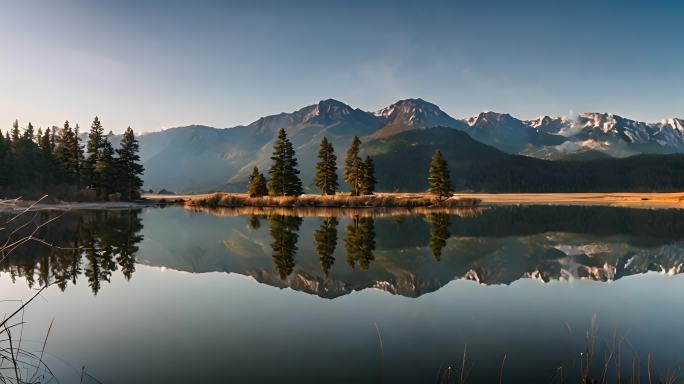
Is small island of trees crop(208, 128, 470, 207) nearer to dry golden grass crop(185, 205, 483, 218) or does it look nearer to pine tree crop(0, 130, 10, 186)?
dry golden grass crop(185, 205, 483, 218)

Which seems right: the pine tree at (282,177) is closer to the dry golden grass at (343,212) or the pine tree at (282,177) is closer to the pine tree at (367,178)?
the dry golden grass at (343,212)

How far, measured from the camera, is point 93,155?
298ft

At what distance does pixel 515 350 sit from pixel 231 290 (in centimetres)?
1087

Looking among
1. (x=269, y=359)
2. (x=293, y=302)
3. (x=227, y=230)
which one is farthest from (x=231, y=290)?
(x=227, y=230)

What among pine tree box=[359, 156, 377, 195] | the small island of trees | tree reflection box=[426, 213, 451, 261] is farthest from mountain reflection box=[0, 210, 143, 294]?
pine tree box=[359, 156, 377, 195]

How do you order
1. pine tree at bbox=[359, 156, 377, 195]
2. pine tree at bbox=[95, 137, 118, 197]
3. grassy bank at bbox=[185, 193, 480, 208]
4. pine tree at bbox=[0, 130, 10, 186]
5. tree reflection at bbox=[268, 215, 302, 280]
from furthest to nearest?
pine tree at bbox=[95, 137, 118, 197], pine tree at bbox=[359, 156, 377, 195], pine tree at bbox=[0, 130, 10, 186], grassy bank at bbox=[185, 193, 480, 208], tree reflection at bbox=[268, 215, 302, 280]

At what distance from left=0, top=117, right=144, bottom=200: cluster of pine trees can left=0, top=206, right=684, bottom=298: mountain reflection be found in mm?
54942

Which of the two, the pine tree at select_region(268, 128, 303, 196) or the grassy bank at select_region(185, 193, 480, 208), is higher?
the pine tree at select_region(268, 128, 303, 196)

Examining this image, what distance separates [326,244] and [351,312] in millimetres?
16845

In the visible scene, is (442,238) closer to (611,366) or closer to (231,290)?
(231,290)

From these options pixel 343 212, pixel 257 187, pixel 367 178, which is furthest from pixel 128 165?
pixel 343 212

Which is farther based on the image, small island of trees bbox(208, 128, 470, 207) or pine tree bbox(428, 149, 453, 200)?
small island of trees bbox(208, 128, 470, 207)

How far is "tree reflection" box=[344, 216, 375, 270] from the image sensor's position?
2385 centimetres

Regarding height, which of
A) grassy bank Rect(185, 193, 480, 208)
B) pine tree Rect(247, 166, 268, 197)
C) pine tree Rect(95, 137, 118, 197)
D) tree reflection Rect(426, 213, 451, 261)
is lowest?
tree reflection Rect(426, 213, 451, 261)
